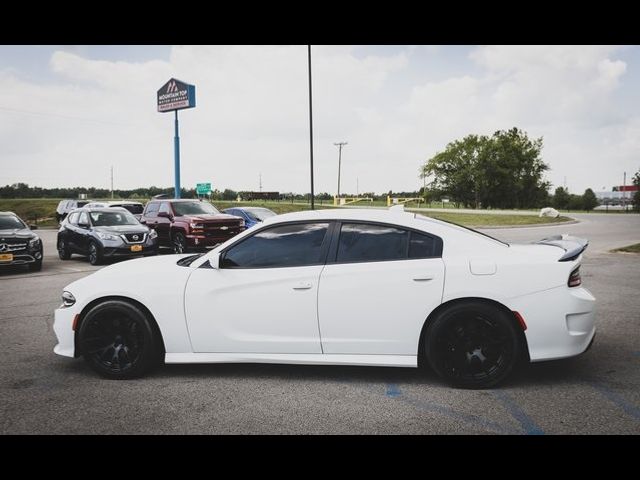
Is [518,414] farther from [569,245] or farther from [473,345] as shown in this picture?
[569,245]

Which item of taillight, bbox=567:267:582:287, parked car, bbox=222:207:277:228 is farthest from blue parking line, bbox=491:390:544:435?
parked car, bbox=222:207:277:228

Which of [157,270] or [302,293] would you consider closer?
[302,293]

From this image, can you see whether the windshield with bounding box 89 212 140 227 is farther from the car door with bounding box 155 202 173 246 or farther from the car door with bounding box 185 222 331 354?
the car door with bounding box 185 222 331 354

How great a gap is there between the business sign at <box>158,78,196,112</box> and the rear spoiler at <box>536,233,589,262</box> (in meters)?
35.1

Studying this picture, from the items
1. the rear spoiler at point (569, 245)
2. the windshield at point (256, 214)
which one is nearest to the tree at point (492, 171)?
the windshield at point (256, 214)

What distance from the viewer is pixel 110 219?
15.8 meters

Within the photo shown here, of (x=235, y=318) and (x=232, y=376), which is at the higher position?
(x=235, y=318)

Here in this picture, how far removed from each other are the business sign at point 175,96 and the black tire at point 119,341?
114 ft

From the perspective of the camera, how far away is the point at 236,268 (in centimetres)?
460

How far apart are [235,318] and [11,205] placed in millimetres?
68947

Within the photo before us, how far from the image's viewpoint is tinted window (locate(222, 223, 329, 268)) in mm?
4570
